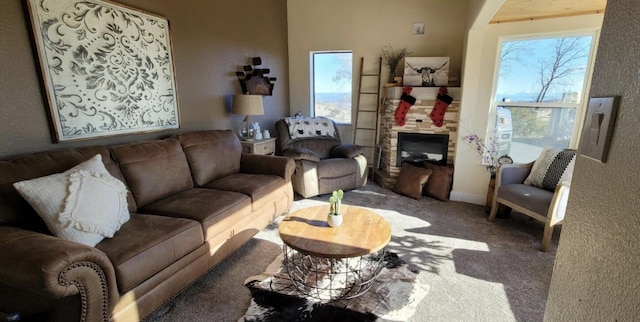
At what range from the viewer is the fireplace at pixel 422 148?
413 cm

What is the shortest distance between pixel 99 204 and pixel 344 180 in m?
2.79

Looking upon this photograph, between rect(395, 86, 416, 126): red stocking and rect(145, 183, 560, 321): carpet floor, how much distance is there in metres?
1.31

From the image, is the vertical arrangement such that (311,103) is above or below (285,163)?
above

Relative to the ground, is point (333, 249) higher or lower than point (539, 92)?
lower

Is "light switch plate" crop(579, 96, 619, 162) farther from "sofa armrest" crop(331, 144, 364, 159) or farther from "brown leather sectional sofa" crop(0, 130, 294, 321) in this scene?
"sofa armrest" crop(331, 144, 364, 159)

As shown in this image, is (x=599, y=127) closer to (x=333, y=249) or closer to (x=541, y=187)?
(x=333, y=249)

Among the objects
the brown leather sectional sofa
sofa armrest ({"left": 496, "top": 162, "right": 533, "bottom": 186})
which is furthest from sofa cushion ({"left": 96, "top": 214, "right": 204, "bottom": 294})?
sofa armrest ({"left": 496, "top": 162, "right": 533, "bottom": 186})

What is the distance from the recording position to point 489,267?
236 cm

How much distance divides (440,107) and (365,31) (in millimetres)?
1679

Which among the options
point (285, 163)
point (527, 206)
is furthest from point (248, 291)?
point (527, 206)

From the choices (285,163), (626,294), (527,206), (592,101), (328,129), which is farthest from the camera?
(328,129)

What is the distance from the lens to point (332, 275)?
2236 mm

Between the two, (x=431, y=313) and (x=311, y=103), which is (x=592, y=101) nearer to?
(x=431, y=313)

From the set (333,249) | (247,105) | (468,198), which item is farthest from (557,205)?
(247,105)
